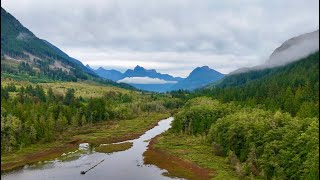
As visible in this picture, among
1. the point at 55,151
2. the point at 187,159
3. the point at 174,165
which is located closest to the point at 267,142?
the point at 174,165

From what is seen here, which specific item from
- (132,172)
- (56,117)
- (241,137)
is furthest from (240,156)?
(56,117)

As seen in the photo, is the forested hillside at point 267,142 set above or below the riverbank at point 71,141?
above

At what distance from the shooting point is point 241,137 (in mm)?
111000

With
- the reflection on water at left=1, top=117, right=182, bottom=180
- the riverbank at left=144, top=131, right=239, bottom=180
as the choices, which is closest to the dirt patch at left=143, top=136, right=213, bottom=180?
the riverbank at left=144, top=131, right=239, bottom=180

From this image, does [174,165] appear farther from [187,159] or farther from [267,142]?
[267,142]

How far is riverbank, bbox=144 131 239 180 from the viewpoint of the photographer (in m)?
97.6

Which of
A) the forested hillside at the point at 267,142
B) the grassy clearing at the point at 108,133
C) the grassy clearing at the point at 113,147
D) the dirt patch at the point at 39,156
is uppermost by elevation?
the forested hillside at the point at 267,142

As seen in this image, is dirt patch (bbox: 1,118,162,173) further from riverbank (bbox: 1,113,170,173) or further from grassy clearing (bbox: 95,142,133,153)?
grassy clearing (bbox: 95,142,133,153)

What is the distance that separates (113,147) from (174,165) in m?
38.3

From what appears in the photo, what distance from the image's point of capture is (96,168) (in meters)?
102

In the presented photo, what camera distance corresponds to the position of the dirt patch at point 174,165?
97188 mm

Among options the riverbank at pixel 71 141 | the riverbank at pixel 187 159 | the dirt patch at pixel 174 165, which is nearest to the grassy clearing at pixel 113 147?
the riverbank at pixel 71 141

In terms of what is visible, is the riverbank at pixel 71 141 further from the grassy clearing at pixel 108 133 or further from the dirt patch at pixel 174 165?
the dirt patch at pixel 174 165

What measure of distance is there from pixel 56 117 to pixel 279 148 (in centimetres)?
12290
